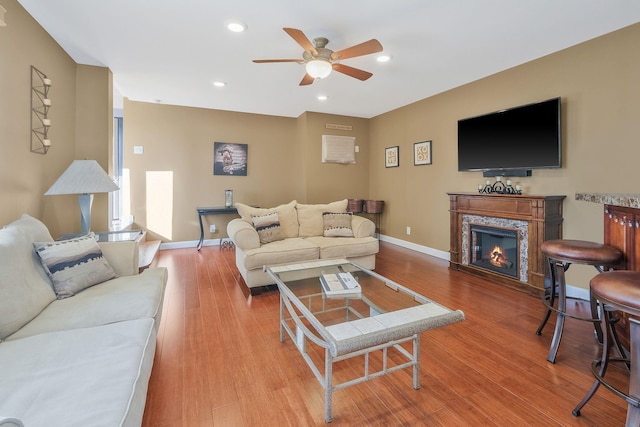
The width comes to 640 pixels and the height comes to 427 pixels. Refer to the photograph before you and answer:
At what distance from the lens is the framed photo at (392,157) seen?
5.37 meters

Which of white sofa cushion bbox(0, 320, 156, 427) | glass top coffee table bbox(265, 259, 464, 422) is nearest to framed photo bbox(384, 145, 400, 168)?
glass top coffee table bbox(265, 259, 464, 422)

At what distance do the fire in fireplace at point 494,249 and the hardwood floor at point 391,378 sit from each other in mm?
597

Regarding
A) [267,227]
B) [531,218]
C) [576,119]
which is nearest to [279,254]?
[267,227]

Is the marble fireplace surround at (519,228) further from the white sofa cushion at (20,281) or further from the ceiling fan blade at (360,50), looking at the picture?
the white sofa cushion at (20,281)

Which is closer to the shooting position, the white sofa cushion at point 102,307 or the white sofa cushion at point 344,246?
the white sofa cushion at point 102,307

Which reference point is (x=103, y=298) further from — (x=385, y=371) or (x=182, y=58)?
(x=182, y=58)

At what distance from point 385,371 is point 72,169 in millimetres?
3049

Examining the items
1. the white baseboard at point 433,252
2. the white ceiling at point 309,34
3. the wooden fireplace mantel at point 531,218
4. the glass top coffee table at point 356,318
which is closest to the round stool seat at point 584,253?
the glass top coffee table at point 356,318

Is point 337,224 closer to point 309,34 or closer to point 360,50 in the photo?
point 360,50

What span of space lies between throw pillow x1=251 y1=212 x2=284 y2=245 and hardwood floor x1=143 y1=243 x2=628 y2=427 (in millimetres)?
861

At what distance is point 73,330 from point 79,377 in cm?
46

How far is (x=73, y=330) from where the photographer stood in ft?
4.45

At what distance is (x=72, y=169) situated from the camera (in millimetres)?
2629

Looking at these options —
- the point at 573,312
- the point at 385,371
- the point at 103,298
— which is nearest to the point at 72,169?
the point at 103,298
